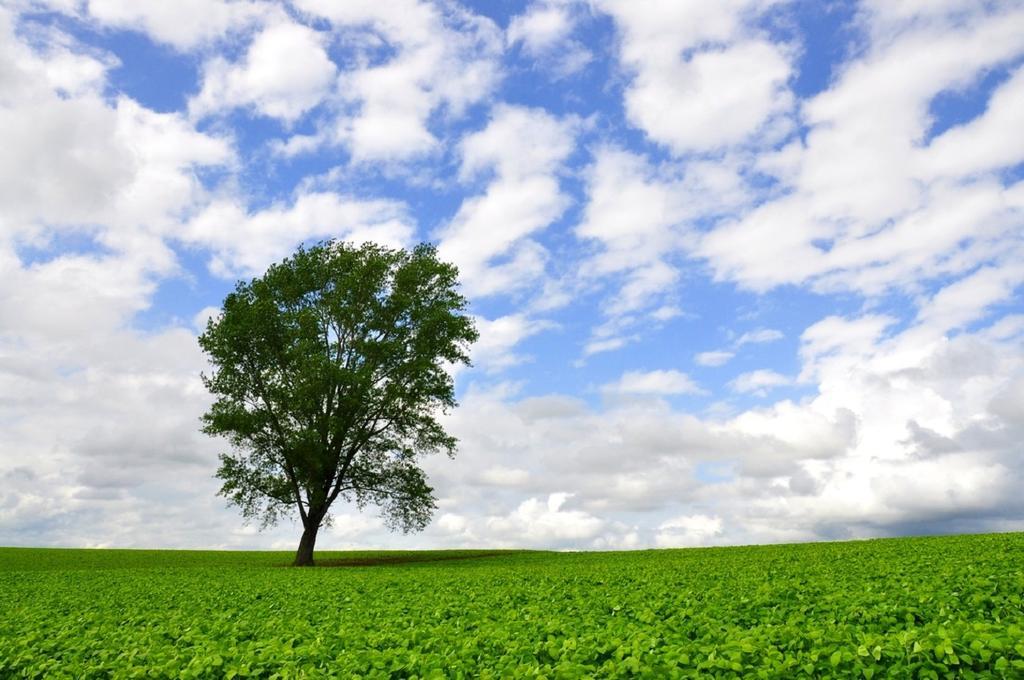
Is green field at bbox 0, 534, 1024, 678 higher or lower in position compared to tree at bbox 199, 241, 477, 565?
lower

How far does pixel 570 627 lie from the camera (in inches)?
564

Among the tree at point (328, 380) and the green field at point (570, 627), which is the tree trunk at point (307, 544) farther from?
the green field at point (570, 627)

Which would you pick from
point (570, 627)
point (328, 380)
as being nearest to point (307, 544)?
point (328, 380)

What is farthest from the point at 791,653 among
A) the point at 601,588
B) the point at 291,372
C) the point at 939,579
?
the point at 291,372

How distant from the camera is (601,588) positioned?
22.0 meters

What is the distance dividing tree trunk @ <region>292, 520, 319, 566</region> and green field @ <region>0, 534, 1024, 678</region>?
70.1 ft

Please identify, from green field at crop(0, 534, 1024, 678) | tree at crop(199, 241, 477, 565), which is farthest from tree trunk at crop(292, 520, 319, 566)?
green field at crop(0, 534, 1024, 678)

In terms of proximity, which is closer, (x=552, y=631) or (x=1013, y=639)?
(x=1013, y=639)

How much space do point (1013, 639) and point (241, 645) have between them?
42.3ft

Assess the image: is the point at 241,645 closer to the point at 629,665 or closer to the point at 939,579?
the point at 629,665

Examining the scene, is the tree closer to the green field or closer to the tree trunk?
the tree trunk

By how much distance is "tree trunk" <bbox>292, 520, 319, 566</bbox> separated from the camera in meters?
47.5

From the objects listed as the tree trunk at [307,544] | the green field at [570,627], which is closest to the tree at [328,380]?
the tree trunk at [307,544]

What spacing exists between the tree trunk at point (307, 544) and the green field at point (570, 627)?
70.1 ft
